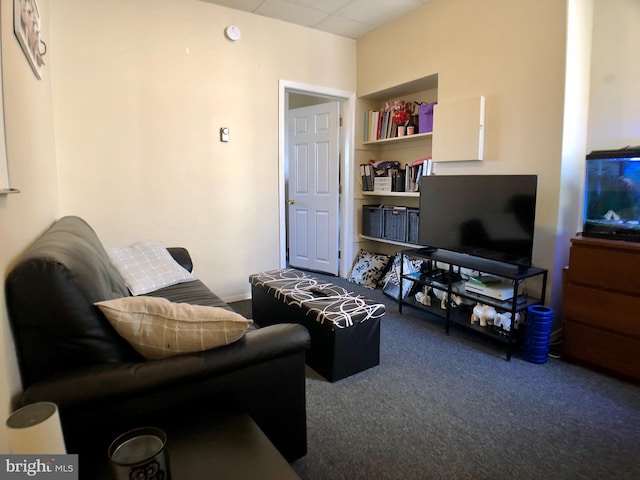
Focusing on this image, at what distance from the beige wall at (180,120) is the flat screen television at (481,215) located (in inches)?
62.8

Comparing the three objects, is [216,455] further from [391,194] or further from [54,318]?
[391,194]

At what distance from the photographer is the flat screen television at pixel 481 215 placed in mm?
2600

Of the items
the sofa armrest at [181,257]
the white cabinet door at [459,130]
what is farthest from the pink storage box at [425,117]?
the sofa armrest at [181,257]

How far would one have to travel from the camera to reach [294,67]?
3883mm

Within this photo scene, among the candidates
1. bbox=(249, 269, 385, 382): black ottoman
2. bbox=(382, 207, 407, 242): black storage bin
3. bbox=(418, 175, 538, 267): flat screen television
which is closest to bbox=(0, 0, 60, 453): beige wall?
bbox=(249, 269, 385, 382): black ottoman

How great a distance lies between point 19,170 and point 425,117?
10.4 feet

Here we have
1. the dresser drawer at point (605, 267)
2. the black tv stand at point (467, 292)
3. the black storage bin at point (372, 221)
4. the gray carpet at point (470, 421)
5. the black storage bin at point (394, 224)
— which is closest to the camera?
the gray carpet at point (470, 421)

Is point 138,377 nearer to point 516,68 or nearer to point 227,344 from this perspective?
point 227,344

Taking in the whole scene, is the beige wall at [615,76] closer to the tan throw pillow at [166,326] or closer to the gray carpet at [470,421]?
the gray carpet at [470,421]

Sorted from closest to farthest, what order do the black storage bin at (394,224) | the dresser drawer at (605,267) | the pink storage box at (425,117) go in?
the dresser drawer at (605,267), the pink storage box at (425,117), the black storage bin at (394,224)

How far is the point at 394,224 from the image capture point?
4.01 metres

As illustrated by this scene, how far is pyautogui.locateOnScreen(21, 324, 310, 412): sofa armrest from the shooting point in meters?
1.05

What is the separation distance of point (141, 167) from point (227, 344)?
97.2 inches

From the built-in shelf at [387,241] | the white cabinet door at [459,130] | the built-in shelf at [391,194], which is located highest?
the white cabinet door at [459,130]
